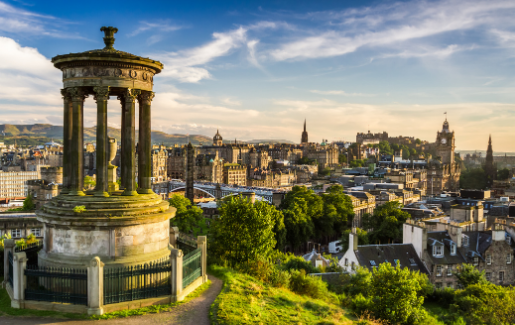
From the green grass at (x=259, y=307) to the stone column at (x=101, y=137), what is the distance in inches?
258

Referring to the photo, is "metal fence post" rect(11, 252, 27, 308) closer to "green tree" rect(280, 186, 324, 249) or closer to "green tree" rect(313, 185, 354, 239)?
"green tree" rect(280, 186, 324, 249)

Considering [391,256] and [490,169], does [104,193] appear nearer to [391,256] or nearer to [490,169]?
[391,256]

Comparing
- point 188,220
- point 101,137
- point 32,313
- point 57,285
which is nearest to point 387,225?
point 188,220

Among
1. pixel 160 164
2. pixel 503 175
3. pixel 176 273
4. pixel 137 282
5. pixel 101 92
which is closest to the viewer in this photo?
pixel 137 282

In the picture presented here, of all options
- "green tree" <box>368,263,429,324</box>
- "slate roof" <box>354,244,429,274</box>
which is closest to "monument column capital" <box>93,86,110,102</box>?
"green tree" <box>368,263,429,324</box>

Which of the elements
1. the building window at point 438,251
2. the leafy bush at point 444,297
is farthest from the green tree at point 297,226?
the leafy bush at point 444,297

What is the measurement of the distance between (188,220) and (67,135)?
37.6 m

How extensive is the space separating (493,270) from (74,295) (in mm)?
44864

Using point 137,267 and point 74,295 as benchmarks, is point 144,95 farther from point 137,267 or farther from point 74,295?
point 74,295

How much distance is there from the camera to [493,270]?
46250 mm

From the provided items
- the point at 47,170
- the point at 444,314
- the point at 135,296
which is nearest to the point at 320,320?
the point at 135,296

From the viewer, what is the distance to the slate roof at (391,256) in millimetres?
42938

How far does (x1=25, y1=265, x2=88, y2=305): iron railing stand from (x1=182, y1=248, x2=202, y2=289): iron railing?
3.67 meters

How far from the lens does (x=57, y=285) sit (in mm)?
15648
